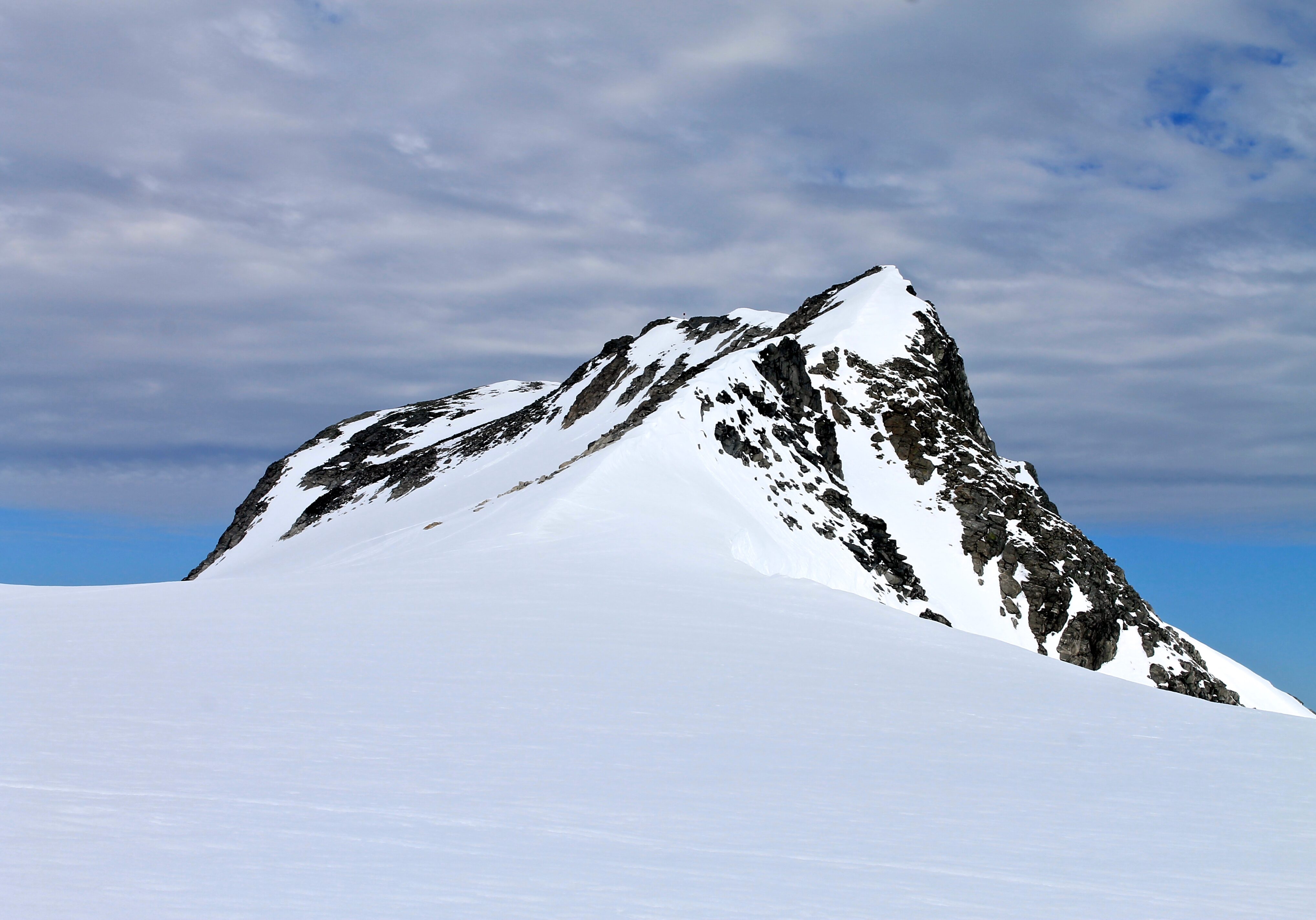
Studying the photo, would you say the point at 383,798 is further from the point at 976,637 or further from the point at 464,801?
the point at 976,637

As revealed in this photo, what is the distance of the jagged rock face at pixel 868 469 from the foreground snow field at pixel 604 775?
50.6 feet

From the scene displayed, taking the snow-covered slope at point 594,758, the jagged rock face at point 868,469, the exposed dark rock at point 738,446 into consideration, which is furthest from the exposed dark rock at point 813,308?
the snow-covered slope at point 594,758

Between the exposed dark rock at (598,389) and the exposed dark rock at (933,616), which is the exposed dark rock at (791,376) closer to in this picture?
the exposed dark rock at (933,616)

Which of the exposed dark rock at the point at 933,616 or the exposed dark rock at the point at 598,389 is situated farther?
the exposed dark rock at the point at 598,389

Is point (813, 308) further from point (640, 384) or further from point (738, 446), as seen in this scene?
point (738, 446)

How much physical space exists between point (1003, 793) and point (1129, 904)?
2.02 m

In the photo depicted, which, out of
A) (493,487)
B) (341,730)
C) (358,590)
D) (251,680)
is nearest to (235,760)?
(341,730)

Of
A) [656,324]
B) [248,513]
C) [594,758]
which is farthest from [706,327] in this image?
[594,758]

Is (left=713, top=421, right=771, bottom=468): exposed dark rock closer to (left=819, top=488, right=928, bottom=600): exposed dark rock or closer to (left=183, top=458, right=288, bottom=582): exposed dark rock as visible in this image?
(left=819, top=488, right=928, bottom=600): exposed dark rock

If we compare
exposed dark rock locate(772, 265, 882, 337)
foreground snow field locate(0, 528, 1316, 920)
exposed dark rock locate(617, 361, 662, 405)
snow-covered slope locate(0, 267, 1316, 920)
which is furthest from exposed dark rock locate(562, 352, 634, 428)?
foreground snow field locate(0, 528, 1316, 920)

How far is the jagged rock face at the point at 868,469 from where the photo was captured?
3728 centimetres

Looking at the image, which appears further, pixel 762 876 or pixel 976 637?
pixel 976 637

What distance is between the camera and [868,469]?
4788 cm

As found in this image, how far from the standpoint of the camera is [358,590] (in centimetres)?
1573
